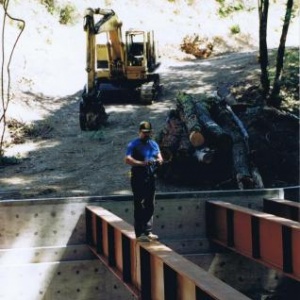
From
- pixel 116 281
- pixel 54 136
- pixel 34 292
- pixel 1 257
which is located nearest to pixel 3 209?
pixel 1 257

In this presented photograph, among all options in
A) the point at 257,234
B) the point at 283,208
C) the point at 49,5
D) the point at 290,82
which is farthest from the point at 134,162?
the point at 49,5

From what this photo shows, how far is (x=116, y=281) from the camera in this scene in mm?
12211

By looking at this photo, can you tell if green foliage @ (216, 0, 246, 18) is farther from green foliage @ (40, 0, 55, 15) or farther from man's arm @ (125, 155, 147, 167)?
→ man's arm @ (125, 155, 147, 167)

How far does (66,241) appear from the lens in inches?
477

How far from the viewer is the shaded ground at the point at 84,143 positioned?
53.1 ft

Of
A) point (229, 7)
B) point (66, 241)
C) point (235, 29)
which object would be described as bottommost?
point (66, 241)

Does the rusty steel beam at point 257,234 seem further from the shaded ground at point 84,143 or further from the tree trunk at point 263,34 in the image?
the tree trunk at point 263,34

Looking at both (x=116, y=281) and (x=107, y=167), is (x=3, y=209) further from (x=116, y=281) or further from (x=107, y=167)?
(x=107, y=167)

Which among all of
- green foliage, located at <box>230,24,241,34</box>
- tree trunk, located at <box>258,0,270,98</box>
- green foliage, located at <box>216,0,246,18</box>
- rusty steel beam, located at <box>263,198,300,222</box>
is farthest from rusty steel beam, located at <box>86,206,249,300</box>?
green foliage, located at <box>216,0,246,18</box>

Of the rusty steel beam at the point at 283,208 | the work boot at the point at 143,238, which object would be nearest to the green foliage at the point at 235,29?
the rusty steel beam at the point at 283,208

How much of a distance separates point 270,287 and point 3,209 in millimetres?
5839

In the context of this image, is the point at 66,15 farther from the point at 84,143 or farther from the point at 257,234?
the point at 257,234

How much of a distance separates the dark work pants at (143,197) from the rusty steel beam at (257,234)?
240 cm

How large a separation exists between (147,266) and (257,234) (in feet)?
9.15
